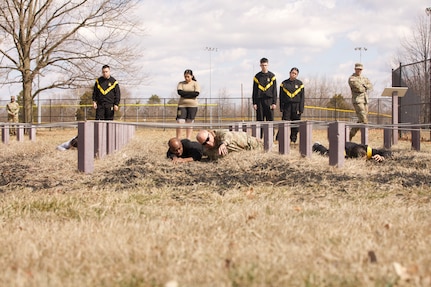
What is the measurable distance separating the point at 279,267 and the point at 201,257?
1.51ft

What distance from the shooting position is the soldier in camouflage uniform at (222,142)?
351 inches

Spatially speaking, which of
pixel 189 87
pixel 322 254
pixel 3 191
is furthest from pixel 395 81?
pixel 322 254

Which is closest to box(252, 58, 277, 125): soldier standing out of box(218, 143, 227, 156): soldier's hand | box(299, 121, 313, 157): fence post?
box(299, 121, 313, 157): fence post

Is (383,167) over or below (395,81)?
below

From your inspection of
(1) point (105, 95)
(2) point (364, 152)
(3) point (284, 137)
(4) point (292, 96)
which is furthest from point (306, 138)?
(1) point (105, 95)

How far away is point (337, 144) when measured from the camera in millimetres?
8172

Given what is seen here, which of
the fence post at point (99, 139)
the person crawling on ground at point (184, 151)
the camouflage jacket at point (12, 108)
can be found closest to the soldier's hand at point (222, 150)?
the person crawling on ground at point (184, 151)

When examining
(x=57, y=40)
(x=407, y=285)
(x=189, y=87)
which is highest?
(x=57, y=40)

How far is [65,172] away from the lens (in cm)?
809

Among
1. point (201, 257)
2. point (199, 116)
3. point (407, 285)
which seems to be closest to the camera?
point (407, 285)

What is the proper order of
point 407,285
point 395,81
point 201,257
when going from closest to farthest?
point 407,285, point 201,257, point 395,81

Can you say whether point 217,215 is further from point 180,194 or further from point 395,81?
point 395,81

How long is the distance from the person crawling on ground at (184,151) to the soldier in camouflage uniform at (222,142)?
0.14 m

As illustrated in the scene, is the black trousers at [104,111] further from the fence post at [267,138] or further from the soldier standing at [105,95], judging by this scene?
the fence post at [267,138]
